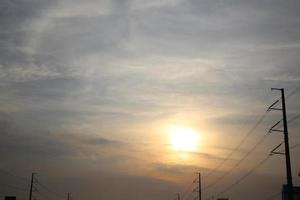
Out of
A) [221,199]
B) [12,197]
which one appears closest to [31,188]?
[12,197]

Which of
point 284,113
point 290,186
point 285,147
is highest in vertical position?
point 284,113

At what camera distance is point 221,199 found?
17762 cm

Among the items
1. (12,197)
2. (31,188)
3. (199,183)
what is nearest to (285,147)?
(199,183)

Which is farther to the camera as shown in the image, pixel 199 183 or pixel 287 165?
pixel 199 183

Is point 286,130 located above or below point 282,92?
below

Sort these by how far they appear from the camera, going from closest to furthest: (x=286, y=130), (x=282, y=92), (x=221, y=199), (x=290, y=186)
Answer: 1. (x=290, y=186)
2. (x=286, y=130)
3. (x=282, y=92)
4. (x=221, y=199)

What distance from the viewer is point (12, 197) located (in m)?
154

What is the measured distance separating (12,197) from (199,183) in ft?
223

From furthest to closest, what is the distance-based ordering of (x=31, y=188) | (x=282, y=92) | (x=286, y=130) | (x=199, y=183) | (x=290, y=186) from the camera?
(x=31, y=188) < (x=199, y=183) < (x=282, y=92) < (x=286, y=130) < (x=290, y=186)

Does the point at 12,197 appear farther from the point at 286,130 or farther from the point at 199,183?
the point at 286,130

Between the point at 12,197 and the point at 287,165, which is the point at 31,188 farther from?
the point at 287,165

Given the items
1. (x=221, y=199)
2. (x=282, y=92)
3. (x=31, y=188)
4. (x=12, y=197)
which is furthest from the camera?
(x=221, y=199)

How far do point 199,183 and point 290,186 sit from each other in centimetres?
7028

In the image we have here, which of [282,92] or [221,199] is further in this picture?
[221,199]
